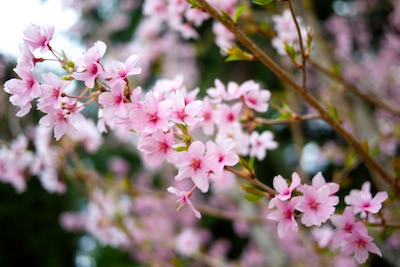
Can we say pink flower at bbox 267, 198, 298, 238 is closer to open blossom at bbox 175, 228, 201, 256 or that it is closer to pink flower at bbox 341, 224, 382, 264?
pink flower at bbox 341, 224, 382, 264

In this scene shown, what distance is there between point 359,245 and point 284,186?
23cm

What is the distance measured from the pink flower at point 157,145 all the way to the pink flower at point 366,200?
468 mm

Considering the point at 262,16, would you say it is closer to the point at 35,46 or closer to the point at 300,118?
the point at 300,118

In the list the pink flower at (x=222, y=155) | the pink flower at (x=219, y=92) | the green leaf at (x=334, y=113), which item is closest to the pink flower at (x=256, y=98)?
the pink flower at (x=219, y=92)

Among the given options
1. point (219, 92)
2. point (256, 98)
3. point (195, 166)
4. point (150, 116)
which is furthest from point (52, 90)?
point (256, 98)

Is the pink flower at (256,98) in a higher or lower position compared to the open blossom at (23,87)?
lower

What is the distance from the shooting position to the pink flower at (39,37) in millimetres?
831

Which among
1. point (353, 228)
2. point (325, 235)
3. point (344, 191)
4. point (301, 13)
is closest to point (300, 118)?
point (353, 228)

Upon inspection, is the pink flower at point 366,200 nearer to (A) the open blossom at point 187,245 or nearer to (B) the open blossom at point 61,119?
(B) the open blossom at point 61,119

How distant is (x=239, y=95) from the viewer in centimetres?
109

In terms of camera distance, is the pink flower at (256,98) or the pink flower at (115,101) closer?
the pink flower at (115,101)

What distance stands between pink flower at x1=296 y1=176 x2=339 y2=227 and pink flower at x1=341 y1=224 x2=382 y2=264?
97mm

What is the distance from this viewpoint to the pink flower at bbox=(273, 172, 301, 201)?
0.80m

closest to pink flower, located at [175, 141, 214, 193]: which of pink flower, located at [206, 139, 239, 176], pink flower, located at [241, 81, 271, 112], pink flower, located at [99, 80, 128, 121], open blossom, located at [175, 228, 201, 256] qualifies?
pink flower, located at [206, 139, 239, 176]
